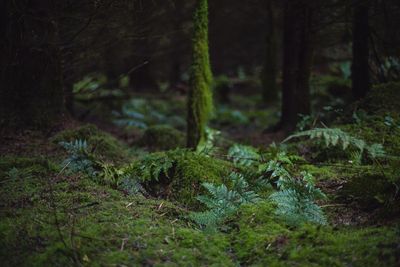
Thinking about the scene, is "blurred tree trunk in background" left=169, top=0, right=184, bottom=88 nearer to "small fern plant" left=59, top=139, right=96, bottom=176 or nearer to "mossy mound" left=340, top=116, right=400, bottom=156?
"small fern plant" left=59, top=139, right=96, bottom=176

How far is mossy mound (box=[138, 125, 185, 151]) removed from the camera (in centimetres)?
841

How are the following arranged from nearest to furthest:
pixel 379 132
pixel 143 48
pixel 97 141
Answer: pixel 379 132, pixel 97 141, pixel 143 48

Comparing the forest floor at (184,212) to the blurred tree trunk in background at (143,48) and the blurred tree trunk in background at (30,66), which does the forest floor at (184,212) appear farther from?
the blurred tree trunk in background at (143,48)

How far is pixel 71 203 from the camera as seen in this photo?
428 cm

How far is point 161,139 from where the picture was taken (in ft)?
28.0

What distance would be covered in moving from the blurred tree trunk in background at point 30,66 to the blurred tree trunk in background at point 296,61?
438 cm

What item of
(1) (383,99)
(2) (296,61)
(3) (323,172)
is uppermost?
(2) (296,61)

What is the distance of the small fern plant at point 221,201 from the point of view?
4.13 metres

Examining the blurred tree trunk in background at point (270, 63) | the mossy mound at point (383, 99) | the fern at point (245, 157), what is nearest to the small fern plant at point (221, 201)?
the fern at point (245, 157)

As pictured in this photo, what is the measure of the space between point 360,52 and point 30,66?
18.7 feet

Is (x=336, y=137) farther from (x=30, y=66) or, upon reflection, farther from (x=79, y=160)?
(x=30, y=66)

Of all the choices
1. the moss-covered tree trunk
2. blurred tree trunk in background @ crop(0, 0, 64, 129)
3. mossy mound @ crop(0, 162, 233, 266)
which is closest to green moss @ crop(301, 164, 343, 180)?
mossy mound @ crop(0, 162, 233, 266)

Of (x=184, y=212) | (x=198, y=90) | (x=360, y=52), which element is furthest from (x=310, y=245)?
(x=360, y=52)

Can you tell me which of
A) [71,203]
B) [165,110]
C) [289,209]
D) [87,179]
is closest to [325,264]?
[289,209]
